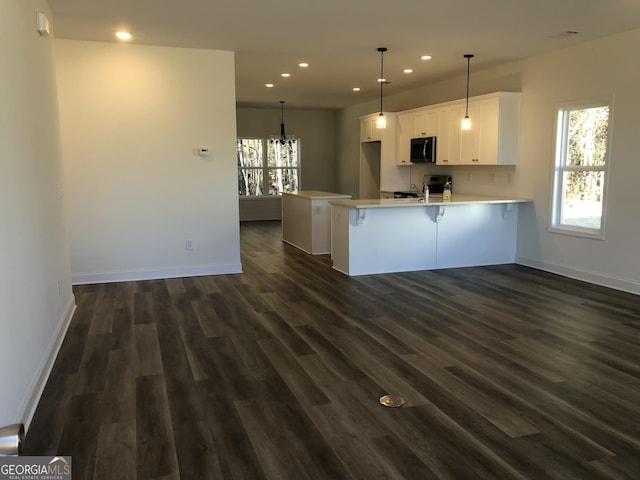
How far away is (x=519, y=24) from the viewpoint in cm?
494

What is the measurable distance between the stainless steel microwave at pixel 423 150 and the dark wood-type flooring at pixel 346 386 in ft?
10.8

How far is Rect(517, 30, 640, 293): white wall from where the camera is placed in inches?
208

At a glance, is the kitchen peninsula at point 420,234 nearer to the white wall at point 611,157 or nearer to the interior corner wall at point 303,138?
the white wall at point 611,157

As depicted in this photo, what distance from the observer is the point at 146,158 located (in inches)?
233

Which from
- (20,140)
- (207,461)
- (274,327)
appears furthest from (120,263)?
(207,461)

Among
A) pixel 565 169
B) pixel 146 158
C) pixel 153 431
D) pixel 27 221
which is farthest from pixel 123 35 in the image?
pixel 565 169

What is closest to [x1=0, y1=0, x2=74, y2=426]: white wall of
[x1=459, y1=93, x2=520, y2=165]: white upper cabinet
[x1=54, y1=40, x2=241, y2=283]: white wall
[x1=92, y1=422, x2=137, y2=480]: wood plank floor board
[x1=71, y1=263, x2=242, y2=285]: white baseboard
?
[x1=92, y1=422, x2=137, y2=480]: wood plank floor board

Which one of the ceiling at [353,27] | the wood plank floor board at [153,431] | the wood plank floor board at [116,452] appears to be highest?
the ceiling at [353,27]

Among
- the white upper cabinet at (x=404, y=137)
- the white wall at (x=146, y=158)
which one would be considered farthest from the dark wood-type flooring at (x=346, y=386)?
the white upper cabinet at (x=404, y=137)

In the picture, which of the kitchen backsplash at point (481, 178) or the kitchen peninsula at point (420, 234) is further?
the kitchen backsplash at point (481, 178)

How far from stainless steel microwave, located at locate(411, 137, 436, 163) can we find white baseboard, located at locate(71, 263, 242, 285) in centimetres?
356

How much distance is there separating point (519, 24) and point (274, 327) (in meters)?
3.68

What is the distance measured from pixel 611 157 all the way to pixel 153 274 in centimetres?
530

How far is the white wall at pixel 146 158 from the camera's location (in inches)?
222
